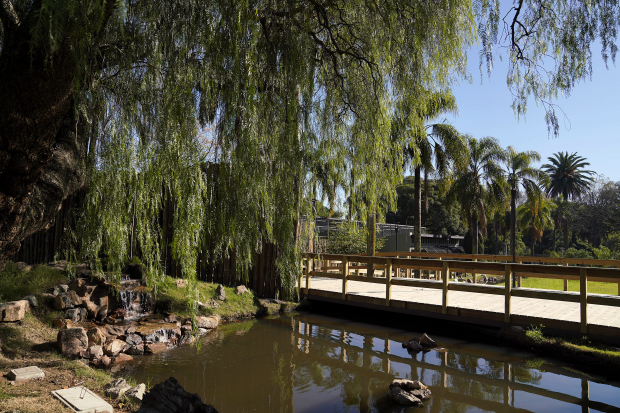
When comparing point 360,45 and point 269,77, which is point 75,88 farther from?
point 360,45

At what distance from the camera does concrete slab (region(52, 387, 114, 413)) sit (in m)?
3.50

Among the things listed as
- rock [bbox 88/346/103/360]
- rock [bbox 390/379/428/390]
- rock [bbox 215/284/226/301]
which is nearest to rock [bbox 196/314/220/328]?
rock [bbox 215/284/226/301]

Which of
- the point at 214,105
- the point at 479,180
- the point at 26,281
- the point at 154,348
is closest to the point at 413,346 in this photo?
the point at 154,348

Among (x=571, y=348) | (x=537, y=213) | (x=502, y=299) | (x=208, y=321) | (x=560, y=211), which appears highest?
Result: (x=560, y=211)

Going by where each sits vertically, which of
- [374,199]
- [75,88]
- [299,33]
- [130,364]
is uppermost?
[299,33]

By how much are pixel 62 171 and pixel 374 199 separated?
311 centimetres

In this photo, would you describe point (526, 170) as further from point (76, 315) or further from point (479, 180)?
point (76, 315)

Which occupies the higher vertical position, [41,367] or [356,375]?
[41,367]

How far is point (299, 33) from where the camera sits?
3.82 metres

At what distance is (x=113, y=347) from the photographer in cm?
614

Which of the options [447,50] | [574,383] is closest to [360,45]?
A: [447,50]

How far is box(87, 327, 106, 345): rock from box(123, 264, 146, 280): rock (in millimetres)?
2398

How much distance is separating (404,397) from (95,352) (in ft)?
14.2

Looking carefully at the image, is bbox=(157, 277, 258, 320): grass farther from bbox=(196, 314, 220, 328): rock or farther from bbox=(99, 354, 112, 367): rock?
bbox=(99, 354, 112, 367): rock
